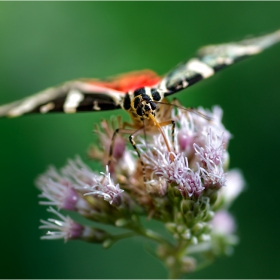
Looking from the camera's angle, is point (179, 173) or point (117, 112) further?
point (117, 112)

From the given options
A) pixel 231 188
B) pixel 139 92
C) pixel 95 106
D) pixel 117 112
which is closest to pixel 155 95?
pixel 139 92

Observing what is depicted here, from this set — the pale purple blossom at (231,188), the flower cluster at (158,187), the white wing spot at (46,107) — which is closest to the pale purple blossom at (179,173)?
the flower cluster at (158,187)

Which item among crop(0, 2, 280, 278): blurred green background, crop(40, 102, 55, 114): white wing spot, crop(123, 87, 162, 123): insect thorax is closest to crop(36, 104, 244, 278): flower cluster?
crop(123, 87, 162, 123): insect thorax

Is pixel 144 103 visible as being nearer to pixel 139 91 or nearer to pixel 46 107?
pixel 139 91

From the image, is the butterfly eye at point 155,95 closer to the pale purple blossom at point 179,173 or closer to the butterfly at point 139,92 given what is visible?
the butterfly at point 139,92

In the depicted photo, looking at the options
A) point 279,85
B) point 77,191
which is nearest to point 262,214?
point 279,85

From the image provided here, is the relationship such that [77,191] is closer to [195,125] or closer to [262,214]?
[195,125]

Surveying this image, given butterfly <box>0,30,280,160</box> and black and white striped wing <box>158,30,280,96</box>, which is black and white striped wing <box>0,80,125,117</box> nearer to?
butterfly <box>0,30,280,160</box>
